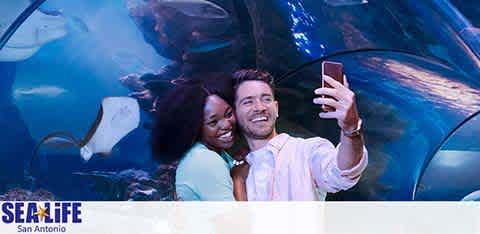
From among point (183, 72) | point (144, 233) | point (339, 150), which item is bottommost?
point (144, 233)

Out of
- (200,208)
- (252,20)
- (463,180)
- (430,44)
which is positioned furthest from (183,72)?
(463,180)

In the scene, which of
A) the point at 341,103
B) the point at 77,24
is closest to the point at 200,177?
the point at 341,103

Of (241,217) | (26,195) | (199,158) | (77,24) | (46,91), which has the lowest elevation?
(241,217)

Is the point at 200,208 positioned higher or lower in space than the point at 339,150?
lower

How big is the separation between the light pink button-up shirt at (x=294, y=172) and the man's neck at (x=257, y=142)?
0.02 m

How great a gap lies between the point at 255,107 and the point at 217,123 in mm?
193

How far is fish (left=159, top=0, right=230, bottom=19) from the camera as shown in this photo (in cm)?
383

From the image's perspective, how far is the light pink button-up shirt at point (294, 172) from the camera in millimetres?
3828

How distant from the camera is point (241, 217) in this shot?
384cm

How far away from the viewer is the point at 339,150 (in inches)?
150

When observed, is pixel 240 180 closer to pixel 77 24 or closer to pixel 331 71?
pixel 331 71

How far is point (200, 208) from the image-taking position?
3.84 metres

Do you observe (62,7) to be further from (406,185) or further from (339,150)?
(406,185)

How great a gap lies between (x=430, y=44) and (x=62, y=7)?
1.73 meters
